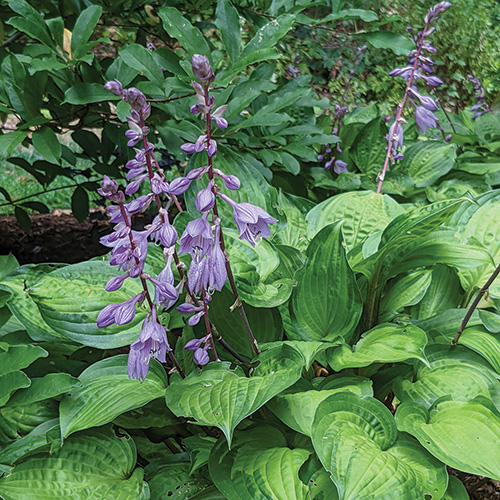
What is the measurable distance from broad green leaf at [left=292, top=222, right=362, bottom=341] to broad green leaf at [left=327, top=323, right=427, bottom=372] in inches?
3.0

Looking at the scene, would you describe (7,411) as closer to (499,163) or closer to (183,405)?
(183,405)

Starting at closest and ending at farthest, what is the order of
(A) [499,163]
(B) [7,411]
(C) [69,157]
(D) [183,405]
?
(D) [183,405]
(B) [7,411]
(C) [69,157]
(A) [499,163]

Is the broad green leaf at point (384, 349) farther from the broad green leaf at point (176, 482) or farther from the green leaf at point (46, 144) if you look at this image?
the green leaf at point (46, 144)

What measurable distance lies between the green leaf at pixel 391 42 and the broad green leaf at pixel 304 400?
4.45ft

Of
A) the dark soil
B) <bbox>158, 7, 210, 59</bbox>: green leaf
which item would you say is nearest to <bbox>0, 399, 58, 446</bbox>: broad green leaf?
<bbox>158, 7, 210, 59</bbox>: green leaf

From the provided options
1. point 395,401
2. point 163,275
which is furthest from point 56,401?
point 395,401

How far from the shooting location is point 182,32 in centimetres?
175

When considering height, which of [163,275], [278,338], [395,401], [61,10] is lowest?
[395,401]

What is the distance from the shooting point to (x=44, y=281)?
1.58m

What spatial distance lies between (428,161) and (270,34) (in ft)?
5.20

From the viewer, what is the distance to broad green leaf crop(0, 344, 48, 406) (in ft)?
4.34

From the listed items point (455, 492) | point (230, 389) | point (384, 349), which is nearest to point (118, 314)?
point (230, 389)

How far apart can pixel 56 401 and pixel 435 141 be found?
250 centimetres

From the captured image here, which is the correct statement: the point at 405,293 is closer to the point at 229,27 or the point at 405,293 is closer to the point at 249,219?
the point at 249,219
